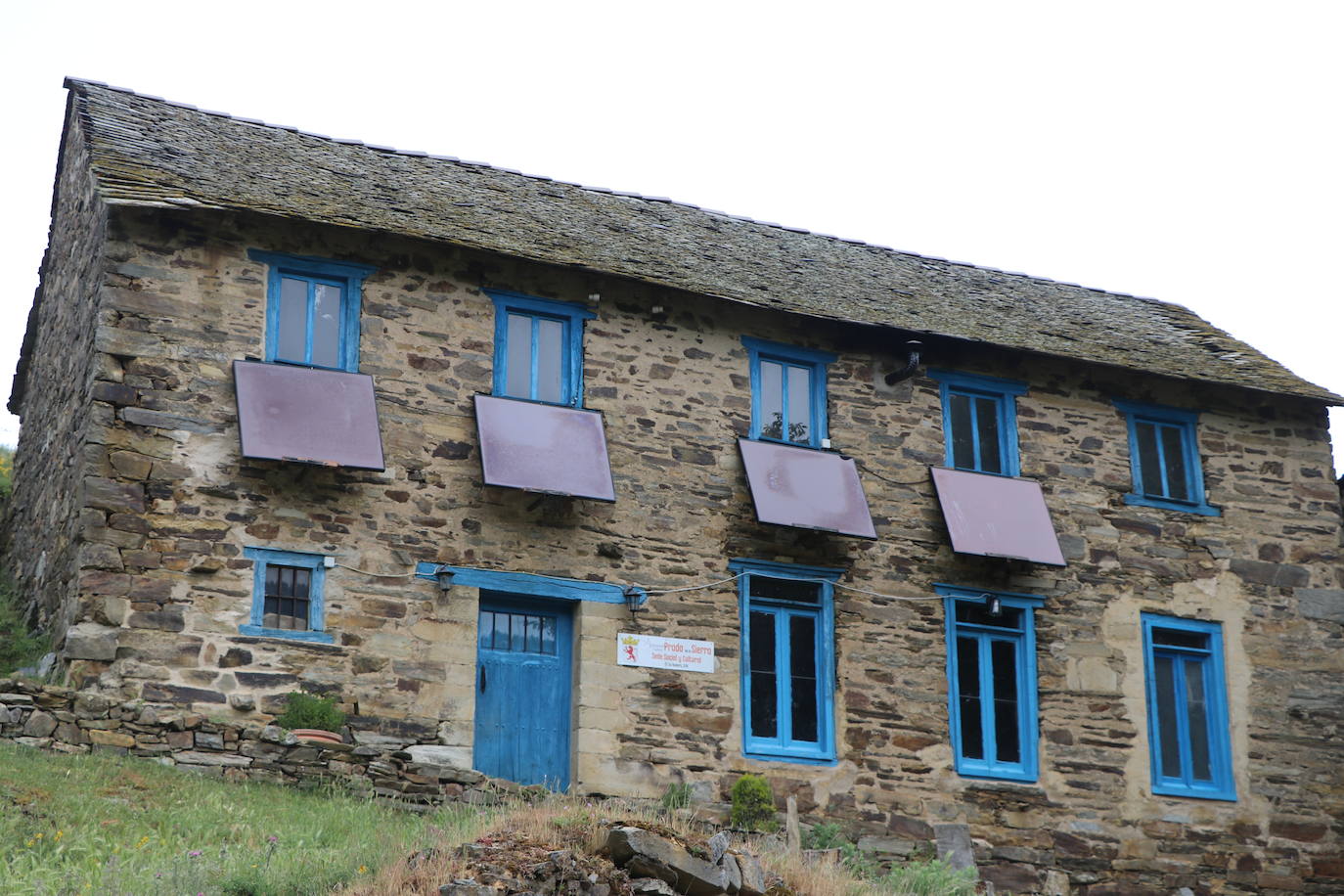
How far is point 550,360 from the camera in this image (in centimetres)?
1623

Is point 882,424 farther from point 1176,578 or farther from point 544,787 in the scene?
point 544,787

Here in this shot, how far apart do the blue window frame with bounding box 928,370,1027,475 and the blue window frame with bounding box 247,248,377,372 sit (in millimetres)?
6322

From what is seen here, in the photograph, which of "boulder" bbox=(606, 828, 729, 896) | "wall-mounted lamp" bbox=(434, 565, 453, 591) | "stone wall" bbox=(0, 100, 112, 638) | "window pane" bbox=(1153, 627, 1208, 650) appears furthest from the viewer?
"window pane" bbox=(1153, 627, 1208, 650)

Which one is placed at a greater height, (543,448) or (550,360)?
(550,360)

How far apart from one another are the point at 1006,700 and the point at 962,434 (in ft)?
9.61

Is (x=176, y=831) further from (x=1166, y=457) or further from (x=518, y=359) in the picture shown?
(x=1166, y=457)

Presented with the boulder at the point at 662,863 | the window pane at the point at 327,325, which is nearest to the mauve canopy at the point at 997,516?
the window pane at the point at 327,325

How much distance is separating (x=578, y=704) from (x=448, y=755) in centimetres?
135

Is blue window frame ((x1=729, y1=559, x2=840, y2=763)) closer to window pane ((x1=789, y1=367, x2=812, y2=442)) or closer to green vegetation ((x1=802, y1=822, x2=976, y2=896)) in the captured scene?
green vegetation ((x1=802, y1=822, x2=976, y2=896))

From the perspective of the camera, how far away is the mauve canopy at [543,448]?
15172 mm

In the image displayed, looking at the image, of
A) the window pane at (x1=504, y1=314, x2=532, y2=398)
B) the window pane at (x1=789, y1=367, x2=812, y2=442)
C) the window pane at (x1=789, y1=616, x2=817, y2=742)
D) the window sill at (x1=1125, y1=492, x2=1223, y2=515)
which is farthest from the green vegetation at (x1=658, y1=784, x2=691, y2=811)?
the window sill at (x1=1125, y1=492, x2=1223, y2=515)

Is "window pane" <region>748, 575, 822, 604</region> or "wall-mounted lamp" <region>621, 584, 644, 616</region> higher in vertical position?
"window pane" <region>748, 575, 822, 604</region>

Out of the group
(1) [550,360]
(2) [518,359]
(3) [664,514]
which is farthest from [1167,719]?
(2) [518,359]

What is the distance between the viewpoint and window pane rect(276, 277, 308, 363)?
15.2 m
